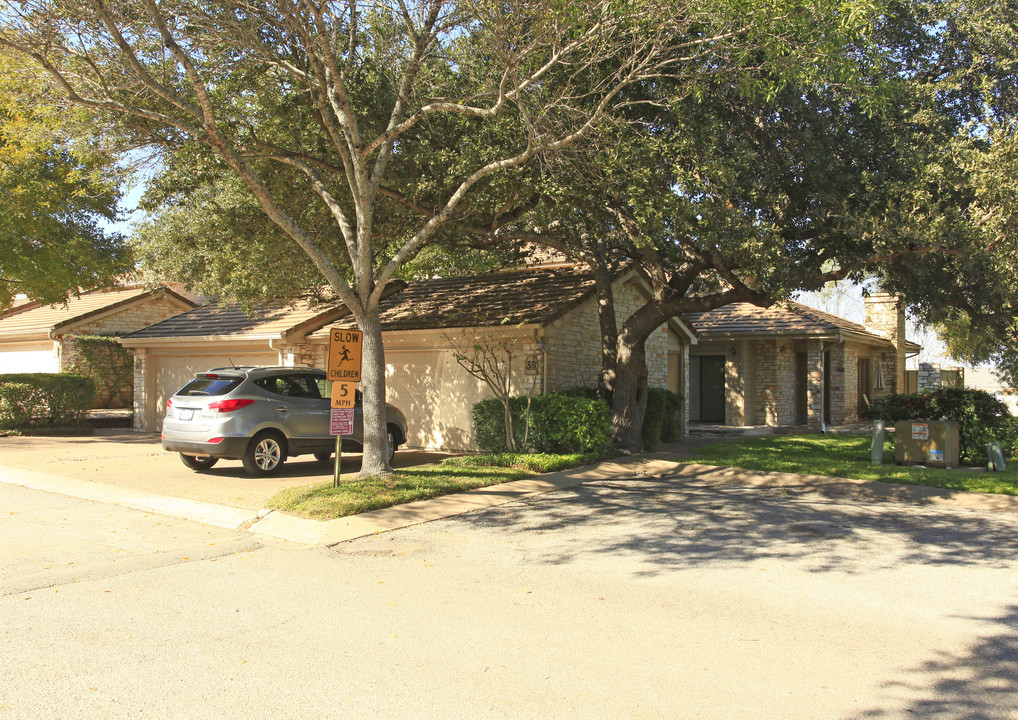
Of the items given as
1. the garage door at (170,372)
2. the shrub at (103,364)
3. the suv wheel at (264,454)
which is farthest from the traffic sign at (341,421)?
the shrub at (103,364)

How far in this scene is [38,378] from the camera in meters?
19.7

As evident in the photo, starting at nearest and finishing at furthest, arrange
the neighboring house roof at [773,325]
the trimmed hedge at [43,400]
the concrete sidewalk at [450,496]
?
the concrete sidewalk at [450,496] < the trimmed hedge at [43,400] < the neighboring house roof at [773,325]

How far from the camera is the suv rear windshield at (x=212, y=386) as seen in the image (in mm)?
11883

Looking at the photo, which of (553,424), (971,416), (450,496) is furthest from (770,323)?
(450,496)

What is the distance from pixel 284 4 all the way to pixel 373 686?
9.03m

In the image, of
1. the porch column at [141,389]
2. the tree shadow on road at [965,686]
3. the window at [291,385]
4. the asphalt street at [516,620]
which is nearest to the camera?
the tree shadow on road at [965,686]

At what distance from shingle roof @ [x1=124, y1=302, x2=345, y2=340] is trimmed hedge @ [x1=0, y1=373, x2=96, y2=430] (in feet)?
6.29

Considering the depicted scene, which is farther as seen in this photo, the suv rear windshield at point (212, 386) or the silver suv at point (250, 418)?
the suv rear windshield at point (212, 386)

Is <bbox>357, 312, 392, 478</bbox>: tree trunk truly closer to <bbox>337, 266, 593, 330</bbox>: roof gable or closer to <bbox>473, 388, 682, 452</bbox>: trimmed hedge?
<bbox>473, 388, 682, 452</bbox>: trimmed hedge

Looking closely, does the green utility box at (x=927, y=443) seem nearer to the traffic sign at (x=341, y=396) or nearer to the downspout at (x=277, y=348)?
the traffic sign at (x=341, y=396)

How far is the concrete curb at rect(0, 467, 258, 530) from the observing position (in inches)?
370

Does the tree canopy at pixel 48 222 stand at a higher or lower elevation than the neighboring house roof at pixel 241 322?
higher

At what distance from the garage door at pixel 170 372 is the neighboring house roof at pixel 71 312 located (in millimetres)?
5062

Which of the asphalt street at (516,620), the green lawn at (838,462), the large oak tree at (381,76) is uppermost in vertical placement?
the large oak tree at (381,76)
